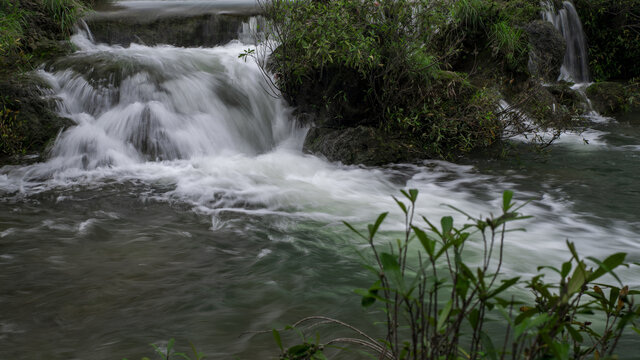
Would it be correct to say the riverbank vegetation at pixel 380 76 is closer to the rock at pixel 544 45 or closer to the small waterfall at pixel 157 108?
the small waterfall at pixel 157 108

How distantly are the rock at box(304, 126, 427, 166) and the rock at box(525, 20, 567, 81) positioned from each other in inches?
197

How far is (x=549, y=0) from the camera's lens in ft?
38.8

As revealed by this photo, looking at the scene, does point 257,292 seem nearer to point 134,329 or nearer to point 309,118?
point 134,329

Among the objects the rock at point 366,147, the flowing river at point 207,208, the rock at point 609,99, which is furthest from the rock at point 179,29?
the rock at point 609,99

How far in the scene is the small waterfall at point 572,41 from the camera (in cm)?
1207

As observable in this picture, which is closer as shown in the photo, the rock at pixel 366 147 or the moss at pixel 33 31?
the rock at pixel 366 147

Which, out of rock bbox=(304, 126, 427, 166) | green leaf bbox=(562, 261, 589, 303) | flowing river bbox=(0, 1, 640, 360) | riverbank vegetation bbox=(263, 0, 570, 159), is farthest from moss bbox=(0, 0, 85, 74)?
green leaf bbox=(562, 261, 589, 303)

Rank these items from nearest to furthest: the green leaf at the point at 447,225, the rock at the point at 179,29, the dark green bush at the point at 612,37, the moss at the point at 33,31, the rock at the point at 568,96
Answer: the green leaf at the point at 447,225 → the moss at the point at 33,31 → the rock at the point at 179,29 → the rock at the point at 568,96 → the dark green bush at the point at 612,37

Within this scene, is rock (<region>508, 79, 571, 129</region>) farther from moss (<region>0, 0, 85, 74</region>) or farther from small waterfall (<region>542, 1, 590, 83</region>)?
moss (<region>0, 0, 85, 74</region>)

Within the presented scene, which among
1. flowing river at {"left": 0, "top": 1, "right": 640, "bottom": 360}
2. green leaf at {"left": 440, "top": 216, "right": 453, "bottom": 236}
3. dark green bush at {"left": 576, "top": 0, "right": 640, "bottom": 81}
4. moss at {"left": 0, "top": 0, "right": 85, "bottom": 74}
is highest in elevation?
dark green bush at {"left": 576, "top": 0, "right": 640, "bottom": 81}

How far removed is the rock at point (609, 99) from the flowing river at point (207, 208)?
87 cm

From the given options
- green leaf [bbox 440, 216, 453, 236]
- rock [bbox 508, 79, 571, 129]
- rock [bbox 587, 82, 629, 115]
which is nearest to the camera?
green leaf [bbox 440, 216, 453, 236]

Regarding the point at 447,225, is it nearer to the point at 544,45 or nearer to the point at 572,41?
the point at 544,45

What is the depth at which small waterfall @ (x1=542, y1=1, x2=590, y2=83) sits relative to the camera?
39.6 ft
